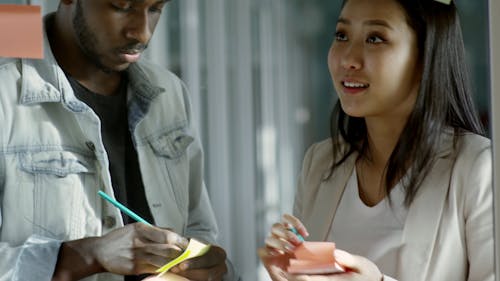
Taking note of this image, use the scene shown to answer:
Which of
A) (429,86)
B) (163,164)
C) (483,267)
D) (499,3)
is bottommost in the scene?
(483,267)

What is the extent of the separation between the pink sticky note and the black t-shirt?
0.19 metres

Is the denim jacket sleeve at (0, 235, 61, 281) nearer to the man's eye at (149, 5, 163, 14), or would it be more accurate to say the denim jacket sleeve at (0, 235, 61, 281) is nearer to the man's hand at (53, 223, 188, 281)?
the man's hand at (53, 223, 188, 281)

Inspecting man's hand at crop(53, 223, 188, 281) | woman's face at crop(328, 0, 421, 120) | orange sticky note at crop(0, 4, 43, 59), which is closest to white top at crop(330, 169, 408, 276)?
woman's face at crop(328, 0, 421, 120)

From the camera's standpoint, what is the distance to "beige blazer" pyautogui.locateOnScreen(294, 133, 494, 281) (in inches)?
37.4

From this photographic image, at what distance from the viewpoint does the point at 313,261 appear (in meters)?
0.96

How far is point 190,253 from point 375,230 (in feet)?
0.78

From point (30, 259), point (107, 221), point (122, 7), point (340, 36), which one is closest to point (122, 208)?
point (107, 221)

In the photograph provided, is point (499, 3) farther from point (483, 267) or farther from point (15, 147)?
point (15, 147)

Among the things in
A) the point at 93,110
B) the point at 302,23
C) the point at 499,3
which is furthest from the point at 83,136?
the point at 499,3

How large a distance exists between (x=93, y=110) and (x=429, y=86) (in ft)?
1.39

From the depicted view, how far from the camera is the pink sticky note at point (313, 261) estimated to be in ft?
3.14

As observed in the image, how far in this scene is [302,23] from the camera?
971 mm

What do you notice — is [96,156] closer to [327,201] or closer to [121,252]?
[121,252]

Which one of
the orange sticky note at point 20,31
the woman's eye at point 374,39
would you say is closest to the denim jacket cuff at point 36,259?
the orange sticky note at point 20,31
